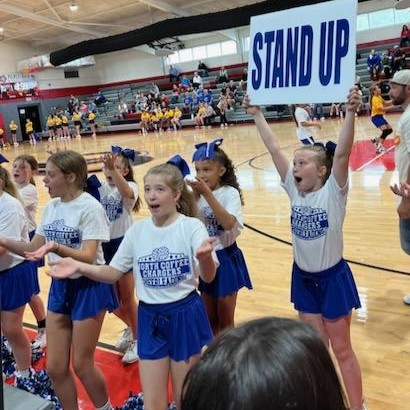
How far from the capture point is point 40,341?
3.86 meters

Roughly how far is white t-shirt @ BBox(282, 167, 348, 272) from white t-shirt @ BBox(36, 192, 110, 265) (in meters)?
1.05

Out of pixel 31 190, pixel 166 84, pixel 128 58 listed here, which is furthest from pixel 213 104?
pixel 31 190

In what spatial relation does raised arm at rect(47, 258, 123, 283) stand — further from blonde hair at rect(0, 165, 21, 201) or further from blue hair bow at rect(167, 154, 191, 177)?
blonde hair at rect(0, 165, 21, 201)

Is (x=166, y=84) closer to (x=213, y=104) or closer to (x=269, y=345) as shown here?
(x=213, y=104)

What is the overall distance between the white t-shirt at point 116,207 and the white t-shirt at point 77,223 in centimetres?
77

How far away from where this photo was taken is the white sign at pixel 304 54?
2350 millimetres

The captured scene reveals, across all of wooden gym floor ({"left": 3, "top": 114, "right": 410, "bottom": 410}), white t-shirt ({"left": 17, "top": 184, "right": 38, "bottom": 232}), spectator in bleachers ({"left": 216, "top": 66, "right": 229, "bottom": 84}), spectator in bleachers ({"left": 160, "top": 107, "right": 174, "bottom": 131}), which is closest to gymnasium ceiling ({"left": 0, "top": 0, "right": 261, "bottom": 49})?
spectator in bleachers ({"left": 216, "top": 66, "right": 229, "bottom": 84})

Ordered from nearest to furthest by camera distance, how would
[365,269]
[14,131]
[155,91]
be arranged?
A: [365,269]
[14,131]
[155,91]

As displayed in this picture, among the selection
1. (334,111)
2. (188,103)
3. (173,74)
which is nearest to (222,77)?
(188,103)

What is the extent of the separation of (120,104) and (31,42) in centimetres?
825

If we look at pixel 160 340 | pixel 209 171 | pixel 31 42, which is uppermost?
pixel 31 42

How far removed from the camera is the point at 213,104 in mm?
24422

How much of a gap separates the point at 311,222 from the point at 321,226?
0.18 ft

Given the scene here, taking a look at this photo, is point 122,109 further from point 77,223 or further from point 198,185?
point 198,185
